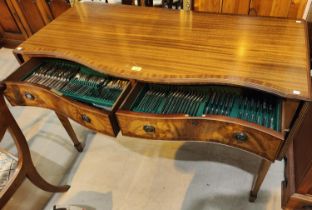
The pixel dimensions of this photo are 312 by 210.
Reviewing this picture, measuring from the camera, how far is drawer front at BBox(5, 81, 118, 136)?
0.87 m

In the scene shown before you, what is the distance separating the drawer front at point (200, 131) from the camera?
77 cm

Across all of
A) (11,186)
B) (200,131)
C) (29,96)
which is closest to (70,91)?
(29,96)

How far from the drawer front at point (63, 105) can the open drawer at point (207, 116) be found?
5 cm

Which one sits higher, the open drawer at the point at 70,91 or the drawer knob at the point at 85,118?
the open drawer at the point at 70,91

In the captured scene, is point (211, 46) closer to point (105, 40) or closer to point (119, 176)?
point (105, 40)

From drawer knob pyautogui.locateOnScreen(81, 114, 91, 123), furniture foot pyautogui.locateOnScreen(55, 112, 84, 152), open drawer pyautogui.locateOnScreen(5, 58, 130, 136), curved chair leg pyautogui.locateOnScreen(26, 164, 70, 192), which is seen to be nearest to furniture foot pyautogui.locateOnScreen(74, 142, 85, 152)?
furniture foot pyautogui.locateOnScreen(55, 112, 84, 152)

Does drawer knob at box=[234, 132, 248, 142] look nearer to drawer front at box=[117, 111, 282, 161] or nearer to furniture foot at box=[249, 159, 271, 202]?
drawer front at box=[117, 111, 282, 161]

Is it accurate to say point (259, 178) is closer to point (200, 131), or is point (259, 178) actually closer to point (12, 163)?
point (200, 131)

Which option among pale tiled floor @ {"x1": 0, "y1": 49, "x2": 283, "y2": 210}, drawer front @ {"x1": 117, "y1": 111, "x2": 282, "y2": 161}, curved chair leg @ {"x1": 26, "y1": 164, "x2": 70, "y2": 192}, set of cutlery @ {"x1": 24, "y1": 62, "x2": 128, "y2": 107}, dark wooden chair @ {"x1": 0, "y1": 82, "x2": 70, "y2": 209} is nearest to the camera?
drawer front @ {"x1": 117, "y1": 111, "x2": 282, "y2": 161}

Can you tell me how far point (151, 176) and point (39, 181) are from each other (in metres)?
0.57

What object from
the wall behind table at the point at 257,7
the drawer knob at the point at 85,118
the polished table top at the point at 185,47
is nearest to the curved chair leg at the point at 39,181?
the drawer knob at the point at 85,118

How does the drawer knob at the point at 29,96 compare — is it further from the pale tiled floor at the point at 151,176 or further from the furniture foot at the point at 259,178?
the furniture foot at the point at 259,178

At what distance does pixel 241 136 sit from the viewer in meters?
0.80

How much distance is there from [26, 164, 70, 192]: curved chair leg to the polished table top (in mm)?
→ 519
